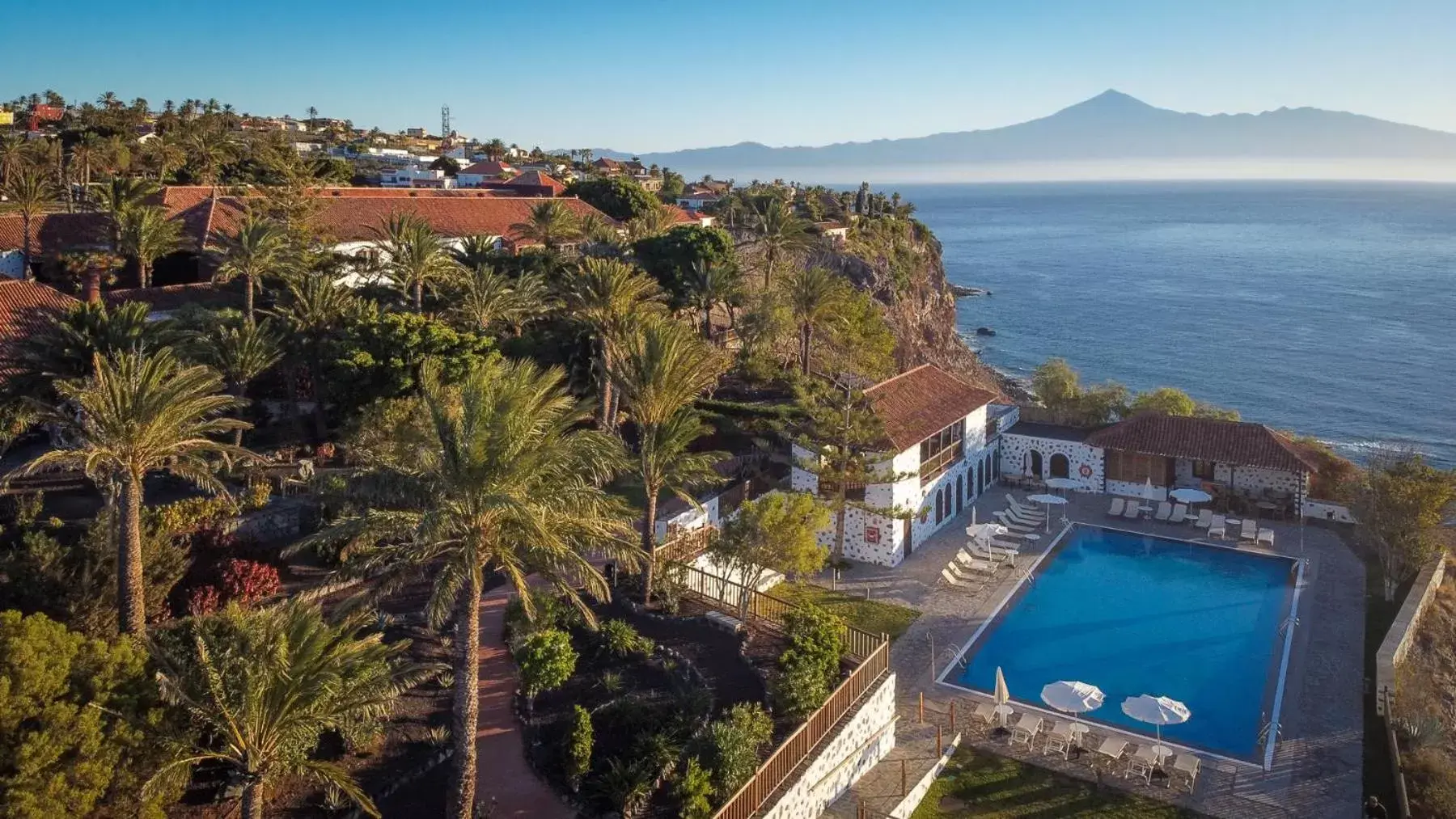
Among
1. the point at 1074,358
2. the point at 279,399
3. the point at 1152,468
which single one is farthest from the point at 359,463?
the point at 1074,358

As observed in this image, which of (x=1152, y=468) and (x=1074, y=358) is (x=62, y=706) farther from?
(x=1074, y=358)

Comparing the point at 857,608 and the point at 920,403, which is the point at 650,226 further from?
the point at 857,608

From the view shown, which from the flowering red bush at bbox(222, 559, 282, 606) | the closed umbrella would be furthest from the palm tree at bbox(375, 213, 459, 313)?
the closed umbrella

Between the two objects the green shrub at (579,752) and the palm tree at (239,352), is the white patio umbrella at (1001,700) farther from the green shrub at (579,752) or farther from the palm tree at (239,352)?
the palm tree at (239,352)

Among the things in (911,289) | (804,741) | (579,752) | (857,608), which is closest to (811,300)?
(857,608)

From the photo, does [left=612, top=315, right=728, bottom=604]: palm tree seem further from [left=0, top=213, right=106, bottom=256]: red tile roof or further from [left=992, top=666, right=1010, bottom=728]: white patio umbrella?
[left=0, top=213, right=106, bottom=256]: red tile roof
